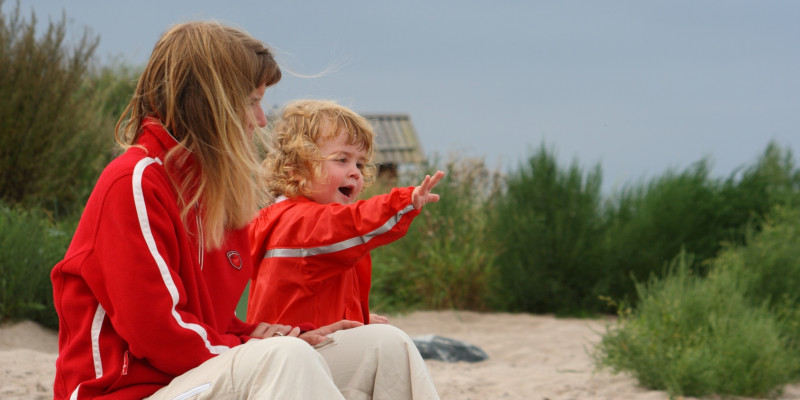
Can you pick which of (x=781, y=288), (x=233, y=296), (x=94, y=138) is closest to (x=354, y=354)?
(x=233, y=296)

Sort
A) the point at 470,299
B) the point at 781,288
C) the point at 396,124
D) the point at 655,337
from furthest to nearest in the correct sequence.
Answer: the point at 396,124, the point at 470,299, the point at 781,288, the point at 655,337

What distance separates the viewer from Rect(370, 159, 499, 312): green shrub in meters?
7.36

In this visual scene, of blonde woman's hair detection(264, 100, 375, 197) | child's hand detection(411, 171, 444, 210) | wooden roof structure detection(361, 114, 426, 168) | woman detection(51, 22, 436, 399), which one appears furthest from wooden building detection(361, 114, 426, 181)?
woman detection(51, 22, 436, 399)

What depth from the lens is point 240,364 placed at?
1.75m

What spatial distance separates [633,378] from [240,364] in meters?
3.24

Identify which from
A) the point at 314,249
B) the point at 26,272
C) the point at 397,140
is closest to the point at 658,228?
the point at 26,272

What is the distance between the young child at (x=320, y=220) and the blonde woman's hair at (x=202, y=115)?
51 cm

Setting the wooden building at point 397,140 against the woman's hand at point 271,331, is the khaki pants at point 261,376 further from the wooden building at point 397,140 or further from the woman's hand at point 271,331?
the wooden building at point 397,140

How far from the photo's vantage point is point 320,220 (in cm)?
245

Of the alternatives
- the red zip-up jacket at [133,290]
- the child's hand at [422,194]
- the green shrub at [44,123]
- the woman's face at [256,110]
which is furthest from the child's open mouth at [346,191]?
the green shrub at [44,123]

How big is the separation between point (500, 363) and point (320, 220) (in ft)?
10.5

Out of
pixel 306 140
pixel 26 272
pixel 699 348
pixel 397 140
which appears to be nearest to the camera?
pixel 306 140

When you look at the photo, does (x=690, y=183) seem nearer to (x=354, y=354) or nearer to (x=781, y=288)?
(x=781, y=288)

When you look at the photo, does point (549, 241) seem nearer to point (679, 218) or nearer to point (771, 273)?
point (679, 218)
